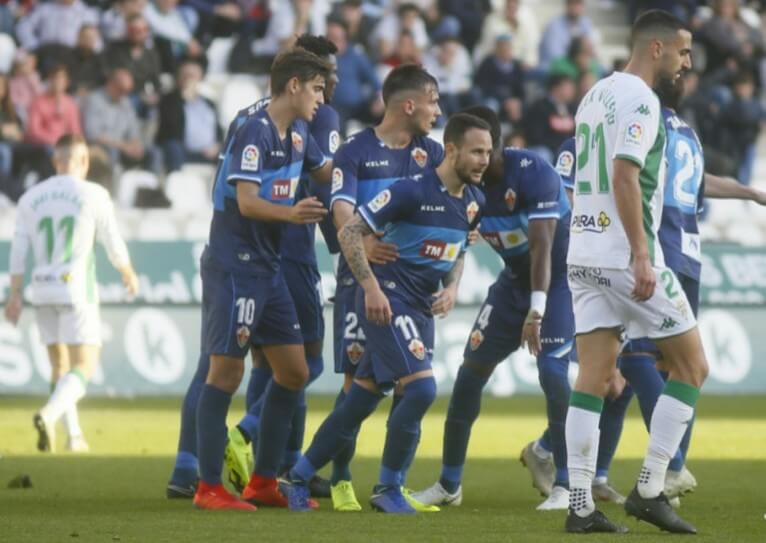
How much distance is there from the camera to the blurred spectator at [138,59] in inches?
855

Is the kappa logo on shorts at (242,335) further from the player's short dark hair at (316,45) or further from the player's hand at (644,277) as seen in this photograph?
the player's hand at (644,277)

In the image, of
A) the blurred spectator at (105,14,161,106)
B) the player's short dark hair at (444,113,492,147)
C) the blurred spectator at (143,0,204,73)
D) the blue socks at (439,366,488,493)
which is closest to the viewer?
the player's short dark hair at (444,113,492,147)

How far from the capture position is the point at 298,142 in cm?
938

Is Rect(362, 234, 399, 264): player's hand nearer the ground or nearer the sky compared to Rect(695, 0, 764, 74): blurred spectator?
nearer the ground

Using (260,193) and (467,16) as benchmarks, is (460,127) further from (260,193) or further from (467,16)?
(467,16)

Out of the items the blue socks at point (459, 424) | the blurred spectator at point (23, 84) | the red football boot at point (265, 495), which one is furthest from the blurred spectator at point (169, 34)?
the red football boot at point (265, 495)

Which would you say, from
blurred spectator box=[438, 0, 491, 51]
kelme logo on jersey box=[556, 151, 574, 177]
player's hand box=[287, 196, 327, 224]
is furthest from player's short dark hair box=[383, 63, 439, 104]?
blurred spectator box=[438, 0, 491, 51]

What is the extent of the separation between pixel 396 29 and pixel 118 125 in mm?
4258

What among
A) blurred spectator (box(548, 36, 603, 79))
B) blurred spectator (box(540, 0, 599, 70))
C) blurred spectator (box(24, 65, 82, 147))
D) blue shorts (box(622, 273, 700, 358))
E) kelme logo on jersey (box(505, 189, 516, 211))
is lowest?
blue shorts (box(622, 273, 700, 358))

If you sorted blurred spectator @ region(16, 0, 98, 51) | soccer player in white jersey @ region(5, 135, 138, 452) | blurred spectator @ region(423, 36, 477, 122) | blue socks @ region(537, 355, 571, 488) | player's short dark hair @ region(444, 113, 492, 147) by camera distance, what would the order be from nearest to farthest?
player's short dark hair @ region(444, 113, 492, 147)
blue socks @ region(537, 355, 571, 488)
soccer player in white jersey @ region(5, 135, 138, 452)
blurred spectator @ region(16, 0, 98, 51)
blurred spectator @ region(423, 36, 477, 122)

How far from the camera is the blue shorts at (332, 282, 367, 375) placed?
9.66m

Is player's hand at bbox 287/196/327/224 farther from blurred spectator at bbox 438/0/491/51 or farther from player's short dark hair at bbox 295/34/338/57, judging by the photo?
blurred spectator at bbox 438/0/491/51

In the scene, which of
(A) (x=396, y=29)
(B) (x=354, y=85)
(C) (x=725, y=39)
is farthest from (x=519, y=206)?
(C) (x=725, y=39)

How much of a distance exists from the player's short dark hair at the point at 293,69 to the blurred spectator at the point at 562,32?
14.6 m
